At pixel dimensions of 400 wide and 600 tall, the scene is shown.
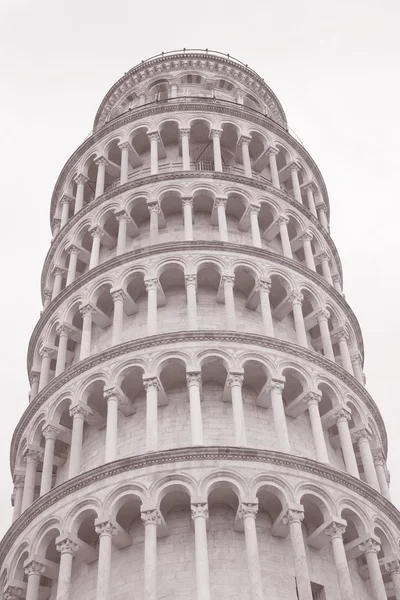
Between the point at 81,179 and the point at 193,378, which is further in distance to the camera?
the point at 81,179

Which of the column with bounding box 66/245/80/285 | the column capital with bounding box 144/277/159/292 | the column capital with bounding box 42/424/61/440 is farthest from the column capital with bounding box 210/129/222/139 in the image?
the column capital with bounding box 42/424/61/440

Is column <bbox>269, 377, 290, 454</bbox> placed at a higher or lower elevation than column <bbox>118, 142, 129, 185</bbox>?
lower

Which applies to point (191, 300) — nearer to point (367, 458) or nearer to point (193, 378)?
point (193, 378)

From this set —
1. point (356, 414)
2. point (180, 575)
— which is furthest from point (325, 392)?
point (180, 575)

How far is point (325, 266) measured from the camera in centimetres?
3400

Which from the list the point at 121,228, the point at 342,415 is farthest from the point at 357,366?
the point at 121,228

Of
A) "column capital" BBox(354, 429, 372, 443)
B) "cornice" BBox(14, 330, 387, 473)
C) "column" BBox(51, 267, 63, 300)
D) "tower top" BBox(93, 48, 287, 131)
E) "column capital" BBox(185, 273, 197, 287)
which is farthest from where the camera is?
"tower top" BBox(93, 48, 287, 131)

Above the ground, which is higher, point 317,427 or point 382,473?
point 382,473

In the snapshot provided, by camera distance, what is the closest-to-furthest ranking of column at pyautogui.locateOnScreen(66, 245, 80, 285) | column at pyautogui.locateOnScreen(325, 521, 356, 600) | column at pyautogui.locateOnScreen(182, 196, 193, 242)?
column at pyautogui.locateOnScreen(325, 521, 356, 600), column at pyautogui.locateOnScreen(182, 196, 193, 242), column at pyautogui.locateOnScreen(66, 245, 80, 285)

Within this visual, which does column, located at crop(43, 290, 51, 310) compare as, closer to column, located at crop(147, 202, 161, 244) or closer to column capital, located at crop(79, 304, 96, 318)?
column capital, located at crop(79, 304, 96, 318)

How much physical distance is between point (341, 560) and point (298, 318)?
358 inches

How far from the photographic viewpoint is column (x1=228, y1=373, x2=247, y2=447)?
23984 millimetres

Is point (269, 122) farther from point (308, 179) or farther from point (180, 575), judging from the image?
point (180, 575)

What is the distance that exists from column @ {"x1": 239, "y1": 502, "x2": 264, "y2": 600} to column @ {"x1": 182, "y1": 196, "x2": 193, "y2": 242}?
10833mm
